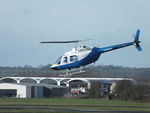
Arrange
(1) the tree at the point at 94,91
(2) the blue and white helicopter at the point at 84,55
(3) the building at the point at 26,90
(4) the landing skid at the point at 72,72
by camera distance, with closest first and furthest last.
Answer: (4) the landing skid at the point at 72,72 < (2) the blue and white helicopter at the point at 84,55 < (1) the tree at the point at 94,91 < (3) the building at the point at 26,90

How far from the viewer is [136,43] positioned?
2594 inches

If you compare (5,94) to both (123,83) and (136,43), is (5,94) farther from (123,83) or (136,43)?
(136,43)

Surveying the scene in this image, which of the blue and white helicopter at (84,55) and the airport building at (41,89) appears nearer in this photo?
the blue and white helicopter at (84,55)

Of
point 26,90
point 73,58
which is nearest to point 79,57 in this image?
point 73,58

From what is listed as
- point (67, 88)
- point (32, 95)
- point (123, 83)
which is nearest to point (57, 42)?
point (123, 83)

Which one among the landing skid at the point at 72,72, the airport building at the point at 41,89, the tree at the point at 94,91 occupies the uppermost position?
the airport building at the point at 41,89

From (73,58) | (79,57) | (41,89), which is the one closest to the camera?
(79,57)

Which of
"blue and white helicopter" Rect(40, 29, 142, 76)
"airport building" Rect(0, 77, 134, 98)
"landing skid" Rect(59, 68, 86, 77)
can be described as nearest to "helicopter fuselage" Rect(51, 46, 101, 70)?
"blue and white helicopter" Rect(40, 29, 142, 76)

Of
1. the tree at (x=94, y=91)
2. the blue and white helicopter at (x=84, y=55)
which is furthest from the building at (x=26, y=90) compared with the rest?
the blue and white helicopter at (x=84, y=55)

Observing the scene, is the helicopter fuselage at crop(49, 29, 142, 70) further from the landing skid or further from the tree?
the tree

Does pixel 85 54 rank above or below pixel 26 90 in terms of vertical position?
below

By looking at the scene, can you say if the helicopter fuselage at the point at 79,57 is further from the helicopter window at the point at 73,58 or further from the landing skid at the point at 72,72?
Answer: the landing skid at the point at 72,72

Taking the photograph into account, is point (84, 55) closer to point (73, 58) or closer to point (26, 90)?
point (73, 58)

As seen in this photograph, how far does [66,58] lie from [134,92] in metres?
45.6
